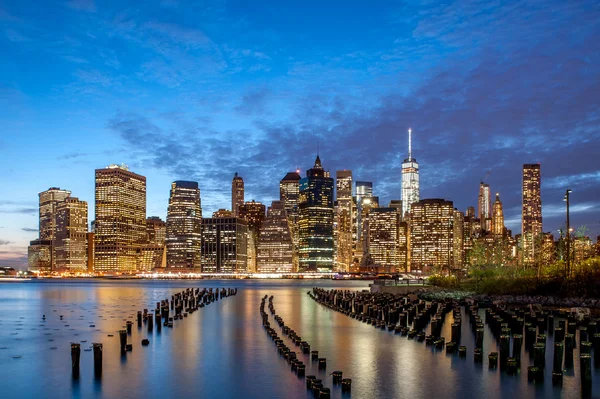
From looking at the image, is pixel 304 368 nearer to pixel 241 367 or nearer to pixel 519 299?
pixel 241 367

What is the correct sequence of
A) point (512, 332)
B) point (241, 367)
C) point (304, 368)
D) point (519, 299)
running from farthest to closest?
1. point (519, 299)
2. point (512, 332)
3. point (241, 367)
4. point (304, 368)

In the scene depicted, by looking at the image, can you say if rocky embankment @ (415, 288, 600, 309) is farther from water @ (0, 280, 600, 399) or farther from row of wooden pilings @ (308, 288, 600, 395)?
water @ (0, 280, 600, 399)

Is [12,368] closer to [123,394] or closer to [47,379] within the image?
[47,379]

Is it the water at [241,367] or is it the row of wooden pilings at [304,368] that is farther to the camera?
the water at [241,367]

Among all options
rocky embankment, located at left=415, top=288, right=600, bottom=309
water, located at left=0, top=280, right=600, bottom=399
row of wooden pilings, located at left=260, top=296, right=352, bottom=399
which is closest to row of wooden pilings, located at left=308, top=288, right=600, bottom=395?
water, located at left=0, top=280, right=600, bottom=399

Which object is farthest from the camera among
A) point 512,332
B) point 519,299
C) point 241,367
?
point 519,299

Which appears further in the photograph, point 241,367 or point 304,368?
point 241,367

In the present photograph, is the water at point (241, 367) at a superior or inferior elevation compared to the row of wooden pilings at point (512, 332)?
inferior

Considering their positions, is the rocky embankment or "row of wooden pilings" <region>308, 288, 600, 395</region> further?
the rocky embankment

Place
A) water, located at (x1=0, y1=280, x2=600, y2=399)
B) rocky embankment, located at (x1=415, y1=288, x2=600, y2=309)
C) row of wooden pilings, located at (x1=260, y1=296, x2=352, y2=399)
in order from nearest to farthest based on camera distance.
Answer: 1. row of wooden pilings, located at (x1=260, y1=296, x2=352, y2=399)
2. water, located at (x1=0, y1=280, x2=600, y2=399)
3. rocky embankment, located at (x1=415, y1=288, x2=600, y2=309)

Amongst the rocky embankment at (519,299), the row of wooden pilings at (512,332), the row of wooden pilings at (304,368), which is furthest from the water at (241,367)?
the rocky embankment at (519,299)

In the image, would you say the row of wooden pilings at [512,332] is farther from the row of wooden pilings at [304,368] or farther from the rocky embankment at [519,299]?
the row of wooden pilings at [304,368]

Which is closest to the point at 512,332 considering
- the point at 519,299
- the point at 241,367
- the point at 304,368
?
the point at 304,368

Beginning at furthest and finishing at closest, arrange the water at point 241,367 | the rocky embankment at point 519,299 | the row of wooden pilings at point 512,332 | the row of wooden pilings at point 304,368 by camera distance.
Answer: the rocky embankment at point 519,299 < the row of wooden pilings at point 512,332 < the water at point 241,367 < the row of wooden pilings at point 304,368
